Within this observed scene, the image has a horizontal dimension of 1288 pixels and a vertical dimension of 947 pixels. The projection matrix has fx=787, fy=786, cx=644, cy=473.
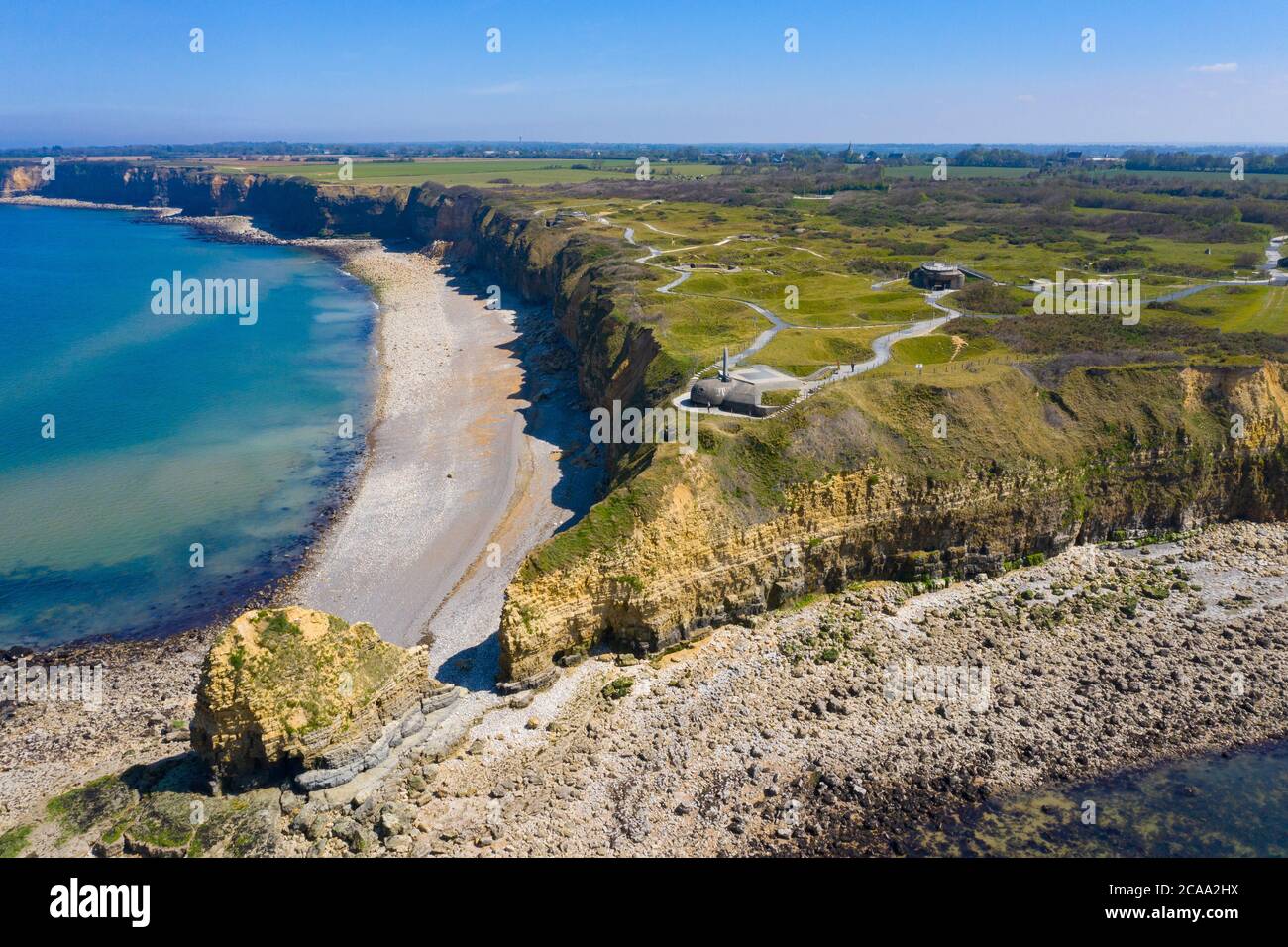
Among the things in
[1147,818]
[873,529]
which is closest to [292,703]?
[873,529]

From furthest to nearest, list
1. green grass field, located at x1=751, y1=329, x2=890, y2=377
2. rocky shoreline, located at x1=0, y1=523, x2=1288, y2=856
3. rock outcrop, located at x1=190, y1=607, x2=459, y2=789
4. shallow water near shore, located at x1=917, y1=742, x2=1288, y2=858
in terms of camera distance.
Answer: green grass field, located at x1=751, y1=329, x2=890, y2=377 < shallow water near shore, located at x1=917, y1=742, x2=1288, y2=858 < rocky shoreline, located at x1=0, y1=523, x2=1288, y2=856 < rock outcrop, located at x1=190, y1=607, x2=459, y2=789

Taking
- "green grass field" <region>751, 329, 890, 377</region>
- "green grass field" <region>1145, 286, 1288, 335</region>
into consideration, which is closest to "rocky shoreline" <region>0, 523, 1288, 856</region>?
"green grass field" <region>751, 329, 890, 377</region>

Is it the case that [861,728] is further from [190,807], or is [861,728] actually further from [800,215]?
[800,215]

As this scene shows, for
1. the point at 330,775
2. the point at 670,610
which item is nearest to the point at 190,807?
the point at 330,775

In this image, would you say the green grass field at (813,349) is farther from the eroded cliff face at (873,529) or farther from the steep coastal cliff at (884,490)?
the eroded cliff face at (873,529)

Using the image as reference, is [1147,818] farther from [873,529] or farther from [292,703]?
[292,703]

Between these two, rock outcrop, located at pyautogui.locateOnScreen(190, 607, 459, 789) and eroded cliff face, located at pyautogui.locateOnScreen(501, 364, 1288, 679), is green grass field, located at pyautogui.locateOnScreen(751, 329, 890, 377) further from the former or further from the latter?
rock outcrop, located at pyautogui.locateOnScreen(190, 607, 459, 789)
